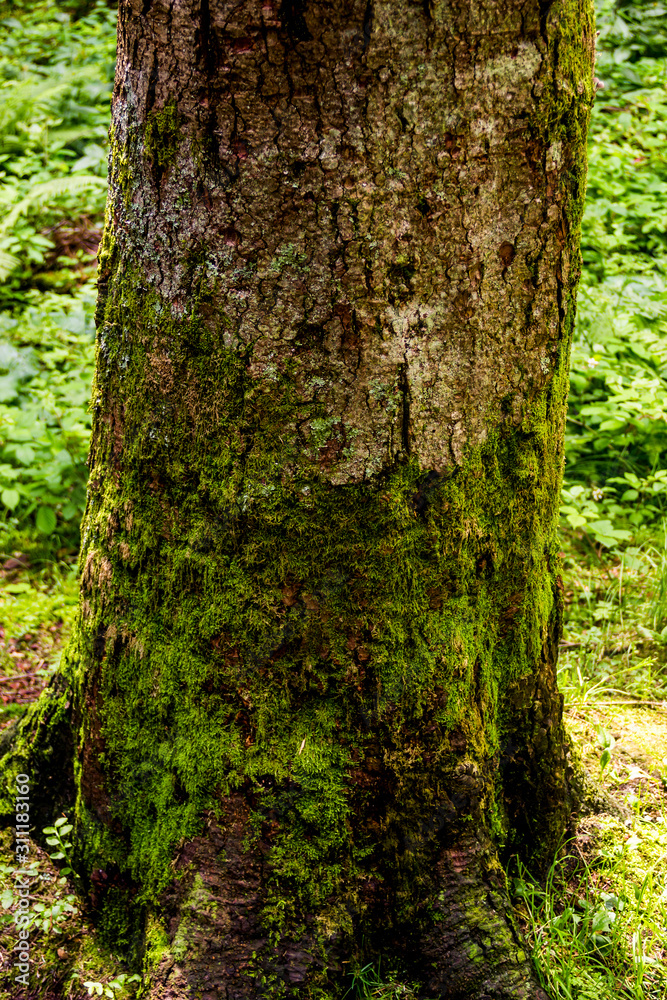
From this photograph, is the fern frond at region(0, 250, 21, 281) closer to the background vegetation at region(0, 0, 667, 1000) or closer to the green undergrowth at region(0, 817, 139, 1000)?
the background vegetation at region(0, 0, 667, 1000)

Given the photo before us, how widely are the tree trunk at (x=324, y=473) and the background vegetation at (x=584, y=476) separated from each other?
0.73ft

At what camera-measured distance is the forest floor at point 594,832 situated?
190 centimetres

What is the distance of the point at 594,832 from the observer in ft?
7.22

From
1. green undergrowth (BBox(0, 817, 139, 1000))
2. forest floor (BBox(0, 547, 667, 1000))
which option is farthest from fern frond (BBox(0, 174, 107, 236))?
green undergrowth (BBox(0, 817, 139, 1000))

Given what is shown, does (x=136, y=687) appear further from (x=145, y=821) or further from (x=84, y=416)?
(x=84, y=416)

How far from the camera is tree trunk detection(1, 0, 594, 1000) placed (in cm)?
151

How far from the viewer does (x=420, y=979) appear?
1795 millimetres

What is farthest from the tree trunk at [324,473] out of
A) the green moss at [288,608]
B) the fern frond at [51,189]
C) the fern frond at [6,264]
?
the fern frond at [51,189]

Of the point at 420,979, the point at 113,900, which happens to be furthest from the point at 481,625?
the point at 113,900

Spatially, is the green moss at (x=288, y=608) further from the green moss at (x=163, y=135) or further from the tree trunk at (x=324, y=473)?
the green moss at (x=163, y=135)

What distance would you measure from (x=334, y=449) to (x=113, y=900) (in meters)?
1.29

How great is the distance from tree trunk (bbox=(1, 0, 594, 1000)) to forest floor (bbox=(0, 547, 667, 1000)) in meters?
0.12

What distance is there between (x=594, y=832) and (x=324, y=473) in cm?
138

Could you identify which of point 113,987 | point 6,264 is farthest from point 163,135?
point 6,264
